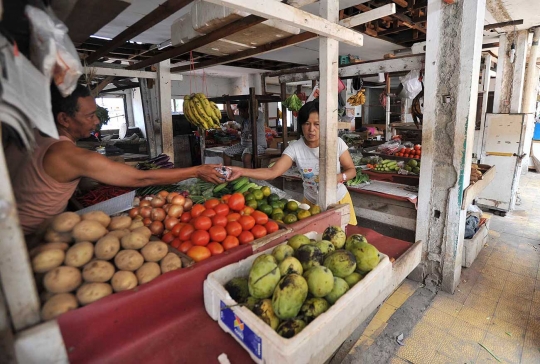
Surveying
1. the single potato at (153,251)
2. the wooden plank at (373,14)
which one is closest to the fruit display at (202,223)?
the single potato at (153,251)

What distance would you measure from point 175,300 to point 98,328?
346 millimetres

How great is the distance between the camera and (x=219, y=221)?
1921 millimetres

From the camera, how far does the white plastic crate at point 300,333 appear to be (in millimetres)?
1148

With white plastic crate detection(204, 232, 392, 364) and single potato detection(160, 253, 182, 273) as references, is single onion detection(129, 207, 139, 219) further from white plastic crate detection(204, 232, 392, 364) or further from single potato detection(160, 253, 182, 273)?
white plastic crate detection(204, 232, 392, 364)

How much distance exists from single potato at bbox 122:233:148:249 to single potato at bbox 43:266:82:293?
0.23m

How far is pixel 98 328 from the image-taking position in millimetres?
1274

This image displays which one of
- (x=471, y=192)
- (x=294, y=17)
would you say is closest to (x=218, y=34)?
(x=294, y=17)

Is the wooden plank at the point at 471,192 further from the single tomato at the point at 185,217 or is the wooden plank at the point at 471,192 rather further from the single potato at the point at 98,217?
the single potato at the point at 98,217

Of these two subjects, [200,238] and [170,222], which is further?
[170,222]

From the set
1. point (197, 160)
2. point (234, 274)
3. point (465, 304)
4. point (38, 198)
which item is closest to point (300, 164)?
point (234, 274)

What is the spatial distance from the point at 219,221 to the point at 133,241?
A: 1.89 feet

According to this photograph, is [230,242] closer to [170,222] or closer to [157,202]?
[170,222]

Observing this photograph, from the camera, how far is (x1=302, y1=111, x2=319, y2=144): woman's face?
2898 mm

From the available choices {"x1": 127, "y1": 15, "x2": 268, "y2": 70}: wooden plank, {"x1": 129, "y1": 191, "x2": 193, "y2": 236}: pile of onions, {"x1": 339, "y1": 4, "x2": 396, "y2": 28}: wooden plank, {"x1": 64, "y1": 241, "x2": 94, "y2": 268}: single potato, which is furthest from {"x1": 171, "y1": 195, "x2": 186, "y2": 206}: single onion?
{"x1": 339, "y1": 4, "x2": 396, "y2": 28}: wooden plank
